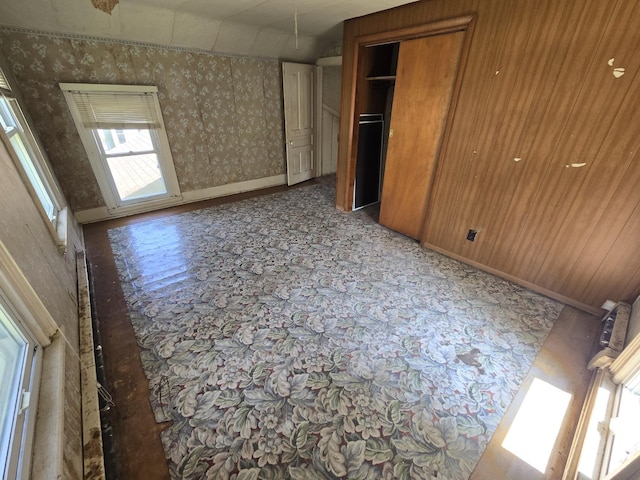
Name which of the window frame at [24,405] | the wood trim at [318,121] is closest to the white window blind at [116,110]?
the wood trim at [318,121]

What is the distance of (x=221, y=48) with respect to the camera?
3467 millimetres

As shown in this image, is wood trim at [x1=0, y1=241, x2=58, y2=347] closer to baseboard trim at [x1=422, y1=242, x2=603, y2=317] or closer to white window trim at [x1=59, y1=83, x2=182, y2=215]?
white window trim at [x1=59, y1=83, x2=182, y2=215]

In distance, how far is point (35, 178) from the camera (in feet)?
6.97

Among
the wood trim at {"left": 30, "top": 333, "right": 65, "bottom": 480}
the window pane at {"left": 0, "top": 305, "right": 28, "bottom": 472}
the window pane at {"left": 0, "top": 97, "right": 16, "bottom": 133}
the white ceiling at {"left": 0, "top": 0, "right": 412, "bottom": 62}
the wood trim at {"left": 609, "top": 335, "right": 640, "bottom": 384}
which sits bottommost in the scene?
the wood trim at {"left": 609, "top": 335, "right": 640, "bottom": 384}

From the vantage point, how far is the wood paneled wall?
160 cm

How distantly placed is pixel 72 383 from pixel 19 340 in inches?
12.0

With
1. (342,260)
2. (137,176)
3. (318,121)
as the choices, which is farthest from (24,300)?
(318,121)

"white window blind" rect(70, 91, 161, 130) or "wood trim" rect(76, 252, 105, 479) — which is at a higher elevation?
"white window blind" rect(70, 91, 161, 130)

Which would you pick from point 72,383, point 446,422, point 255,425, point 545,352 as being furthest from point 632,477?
point 72,383

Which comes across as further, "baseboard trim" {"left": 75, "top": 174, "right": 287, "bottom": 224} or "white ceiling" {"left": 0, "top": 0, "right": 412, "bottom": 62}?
"baseboard trim" {"left": 75, "top": 174, "right": 287, "bottom": 224}

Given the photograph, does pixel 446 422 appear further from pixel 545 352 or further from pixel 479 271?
pixel 479 271

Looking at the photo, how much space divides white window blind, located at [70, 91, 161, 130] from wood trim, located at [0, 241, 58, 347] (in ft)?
9.03

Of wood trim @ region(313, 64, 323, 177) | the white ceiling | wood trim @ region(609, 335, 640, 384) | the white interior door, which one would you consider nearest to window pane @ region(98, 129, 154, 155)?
the white ceiling

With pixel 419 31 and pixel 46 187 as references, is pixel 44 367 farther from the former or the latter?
pixel 419 31
